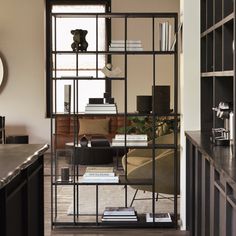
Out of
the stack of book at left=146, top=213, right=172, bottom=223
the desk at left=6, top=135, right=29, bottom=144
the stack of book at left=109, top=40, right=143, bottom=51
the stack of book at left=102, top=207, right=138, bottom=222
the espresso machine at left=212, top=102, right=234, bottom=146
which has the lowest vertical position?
the stack of book at left=146, top=213, right=172, bottom=223

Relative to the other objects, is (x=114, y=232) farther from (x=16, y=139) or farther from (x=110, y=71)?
(x=16, y=139)

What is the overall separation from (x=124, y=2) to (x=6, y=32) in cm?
219

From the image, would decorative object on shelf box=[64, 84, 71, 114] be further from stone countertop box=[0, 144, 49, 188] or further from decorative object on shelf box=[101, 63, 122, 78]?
stone countertop box=[0, 144, 49, 188]

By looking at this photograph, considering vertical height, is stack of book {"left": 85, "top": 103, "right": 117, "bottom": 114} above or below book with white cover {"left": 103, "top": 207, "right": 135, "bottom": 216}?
above

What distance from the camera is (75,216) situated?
5.29 meters

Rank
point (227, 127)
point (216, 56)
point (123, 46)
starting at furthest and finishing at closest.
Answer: point (123, 46), point (216, 56), point (227, 127)

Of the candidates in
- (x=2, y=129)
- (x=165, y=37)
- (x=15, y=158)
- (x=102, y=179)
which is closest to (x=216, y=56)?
(x=165, y=37)

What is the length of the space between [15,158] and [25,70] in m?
7.32

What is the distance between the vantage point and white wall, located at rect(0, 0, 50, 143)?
33.3 feet

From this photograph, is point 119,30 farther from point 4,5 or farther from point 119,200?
point 119,200

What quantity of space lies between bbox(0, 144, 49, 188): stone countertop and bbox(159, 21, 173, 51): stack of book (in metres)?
1.70

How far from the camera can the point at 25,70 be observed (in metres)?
10.3

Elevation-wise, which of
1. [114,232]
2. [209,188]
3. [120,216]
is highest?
[209,188]

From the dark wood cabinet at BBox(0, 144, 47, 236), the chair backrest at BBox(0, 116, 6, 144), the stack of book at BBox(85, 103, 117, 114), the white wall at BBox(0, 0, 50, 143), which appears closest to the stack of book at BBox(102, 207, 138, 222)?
the stack of book at BBox(85, 103, 117, 114)
